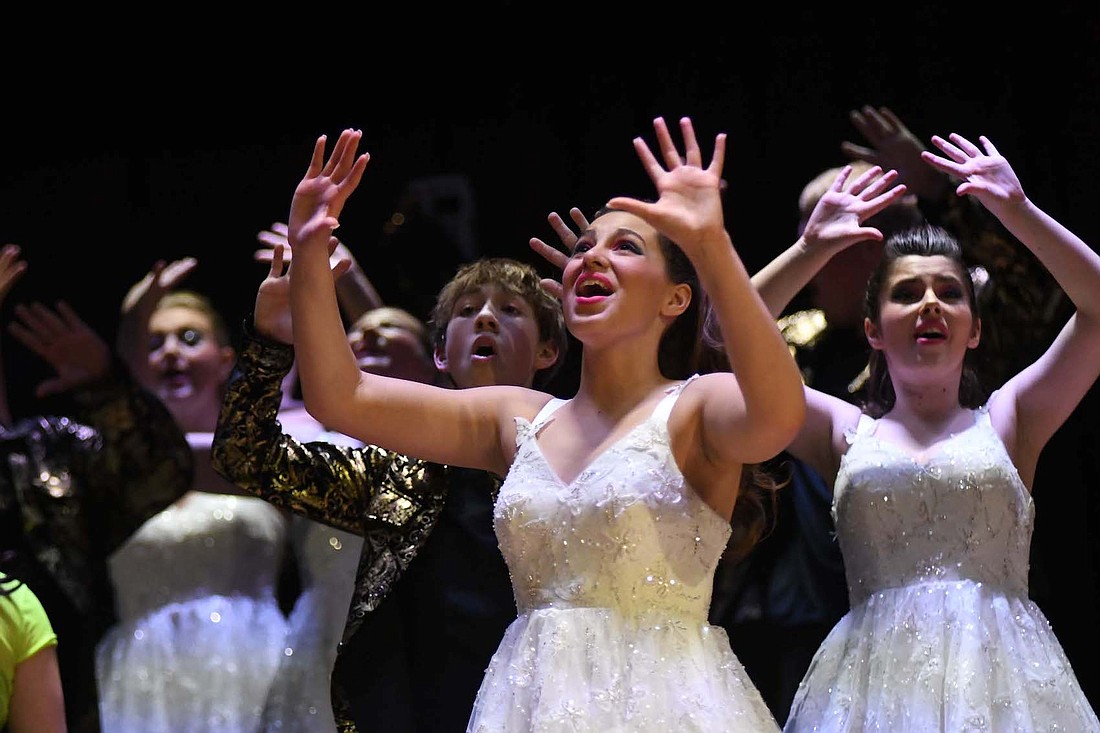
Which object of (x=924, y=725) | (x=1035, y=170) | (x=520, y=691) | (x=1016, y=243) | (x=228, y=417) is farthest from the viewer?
(x=1035, y=170)

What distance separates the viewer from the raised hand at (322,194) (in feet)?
6.60

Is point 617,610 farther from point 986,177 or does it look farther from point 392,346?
point 392,346

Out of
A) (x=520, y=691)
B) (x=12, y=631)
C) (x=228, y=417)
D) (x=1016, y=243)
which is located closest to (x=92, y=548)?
(x=12, y=631)

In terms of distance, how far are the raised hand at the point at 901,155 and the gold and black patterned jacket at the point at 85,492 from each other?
157 centimetres

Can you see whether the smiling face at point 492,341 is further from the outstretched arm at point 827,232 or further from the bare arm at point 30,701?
the bare arm at point 30,701

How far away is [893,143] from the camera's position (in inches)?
121

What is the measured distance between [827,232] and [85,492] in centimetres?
181

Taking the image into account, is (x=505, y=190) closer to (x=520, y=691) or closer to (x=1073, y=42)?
(x=1073, y=42)

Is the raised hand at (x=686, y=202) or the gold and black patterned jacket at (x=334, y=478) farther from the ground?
the raised hand at (x=686, y=202)

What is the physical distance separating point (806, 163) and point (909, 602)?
4.59 ft

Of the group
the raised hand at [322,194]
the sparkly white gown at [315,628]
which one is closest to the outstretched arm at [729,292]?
the raised hand at [322,194]

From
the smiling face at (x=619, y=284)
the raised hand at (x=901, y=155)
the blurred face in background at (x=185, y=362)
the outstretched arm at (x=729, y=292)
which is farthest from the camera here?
the blurred face in background at (x=185, y=362)

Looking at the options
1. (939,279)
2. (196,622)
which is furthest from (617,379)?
(196,622)

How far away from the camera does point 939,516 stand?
7.83 feet
